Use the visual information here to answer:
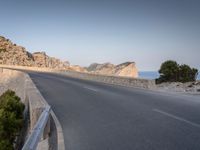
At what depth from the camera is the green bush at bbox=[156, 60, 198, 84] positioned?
42906mm

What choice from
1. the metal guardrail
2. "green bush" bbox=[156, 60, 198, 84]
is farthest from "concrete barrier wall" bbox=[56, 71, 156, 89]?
the metal guardrail

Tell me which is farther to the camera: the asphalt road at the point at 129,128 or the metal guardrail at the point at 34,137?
the asphalt road at the point at 129,128

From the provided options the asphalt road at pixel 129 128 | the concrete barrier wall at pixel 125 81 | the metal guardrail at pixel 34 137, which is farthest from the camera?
the concrete barrier wall at pixel 125 81

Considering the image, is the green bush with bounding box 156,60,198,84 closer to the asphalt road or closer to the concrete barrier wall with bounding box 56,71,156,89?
the concrete barrier wall with bounding box 56,71,156,89

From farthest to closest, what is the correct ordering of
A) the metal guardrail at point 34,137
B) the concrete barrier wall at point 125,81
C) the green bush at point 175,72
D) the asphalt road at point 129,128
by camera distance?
the green bush at point 175,72, the concrete barrier wall at point 125,81, the asphalt road at point 129,128, the metal guardrail at point 34,137

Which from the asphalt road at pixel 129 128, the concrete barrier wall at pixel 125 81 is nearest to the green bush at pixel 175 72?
the concrete barrier wall at pixel 125 81

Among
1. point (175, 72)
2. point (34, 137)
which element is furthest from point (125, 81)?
point (34, 137)

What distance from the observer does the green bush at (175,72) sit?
42906 mm

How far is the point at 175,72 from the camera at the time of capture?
143 feet

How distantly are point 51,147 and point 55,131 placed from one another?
161 cm

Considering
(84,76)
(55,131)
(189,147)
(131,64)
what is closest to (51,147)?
(55,131)

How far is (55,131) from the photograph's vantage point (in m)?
8.06

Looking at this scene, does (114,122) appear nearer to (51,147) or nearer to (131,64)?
(51,147)

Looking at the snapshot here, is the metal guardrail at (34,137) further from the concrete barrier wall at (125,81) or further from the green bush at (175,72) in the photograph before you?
the green bush at (175,72)
